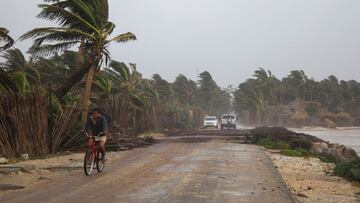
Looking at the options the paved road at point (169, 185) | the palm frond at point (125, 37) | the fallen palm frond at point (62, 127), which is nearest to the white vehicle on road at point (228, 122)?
the palm frond at point (125, 37)

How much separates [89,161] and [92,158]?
0.19m

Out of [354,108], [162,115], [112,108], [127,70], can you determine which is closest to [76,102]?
[112,108]

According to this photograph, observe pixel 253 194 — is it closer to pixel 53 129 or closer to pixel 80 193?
pixel 80 193

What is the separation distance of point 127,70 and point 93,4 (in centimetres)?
1475

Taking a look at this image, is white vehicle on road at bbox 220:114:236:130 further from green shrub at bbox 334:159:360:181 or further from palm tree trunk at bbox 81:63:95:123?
green shrub at bbox 334:159:360:181

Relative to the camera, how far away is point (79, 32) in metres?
21.5

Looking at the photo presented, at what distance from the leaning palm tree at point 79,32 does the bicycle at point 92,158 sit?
27.7 feet

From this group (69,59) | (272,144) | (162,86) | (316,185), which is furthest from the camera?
(162,86)

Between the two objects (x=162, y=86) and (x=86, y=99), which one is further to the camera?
(x=162, y=86)

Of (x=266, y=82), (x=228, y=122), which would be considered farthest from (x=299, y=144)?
(x=266, y=82)

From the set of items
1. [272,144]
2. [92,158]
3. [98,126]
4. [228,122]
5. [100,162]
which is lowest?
[100,162]

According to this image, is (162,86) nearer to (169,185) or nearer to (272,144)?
(272,144)

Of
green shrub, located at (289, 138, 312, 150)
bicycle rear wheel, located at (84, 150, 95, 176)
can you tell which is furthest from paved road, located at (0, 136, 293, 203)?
green shrub, located at (289, 138, 312, 150)

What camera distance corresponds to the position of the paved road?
926cm
